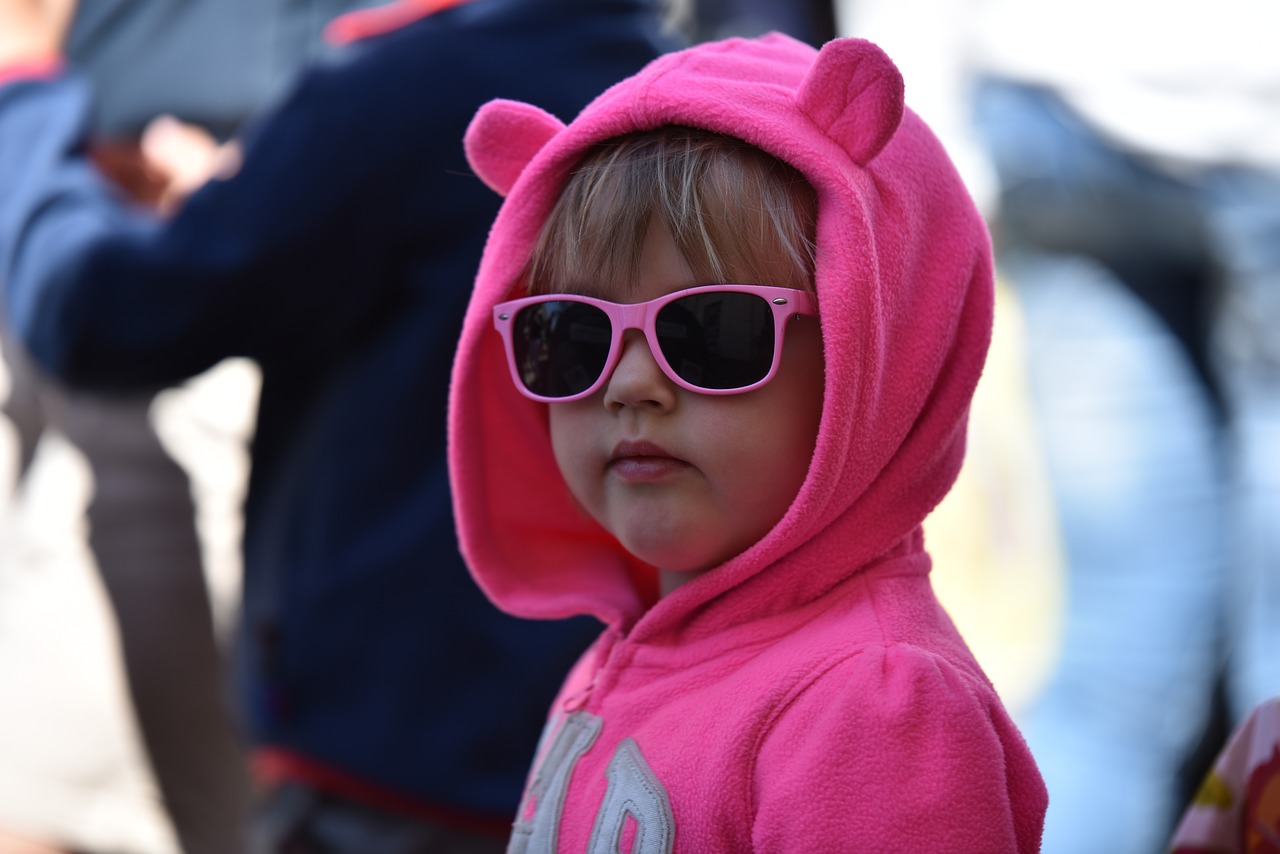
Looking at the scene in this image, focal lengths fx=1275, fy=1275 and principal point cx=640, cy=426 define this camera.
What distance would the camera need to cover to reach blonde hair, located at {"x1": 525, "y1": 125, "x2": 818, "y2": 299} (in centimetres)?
82

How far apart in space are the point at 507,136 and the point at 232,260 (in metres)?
0.54

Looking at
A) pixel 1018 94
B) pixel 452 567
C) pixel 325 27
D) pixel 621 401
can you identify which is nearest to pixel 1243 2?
pixel 1018 94

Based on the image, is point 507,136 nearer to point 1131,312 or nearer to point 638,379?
point 638,379

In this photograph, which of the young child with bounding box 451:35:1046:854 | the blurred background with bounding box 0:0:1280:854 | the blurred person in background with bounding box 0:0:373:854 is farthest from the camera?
the blurred background with bounding box 0:0:1280:854

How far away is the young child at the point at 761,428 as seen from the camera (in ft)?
2.45

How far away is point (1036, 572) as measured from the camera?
2.83 metres

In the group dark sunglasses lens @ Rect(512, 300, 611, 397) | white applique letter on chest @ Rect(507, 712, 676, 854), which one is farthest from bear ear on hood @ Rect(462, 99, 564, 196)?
white applique letter on chest @ Rect(507, 712, 676, 854)

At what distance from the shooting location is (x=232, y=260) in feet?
4.46

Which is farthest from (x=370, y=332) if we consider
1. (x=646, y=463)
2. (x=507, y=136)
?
(x=646, y=463)

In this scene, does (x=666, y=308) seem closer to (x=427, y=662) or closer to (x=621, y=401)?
(x=621, y=401)

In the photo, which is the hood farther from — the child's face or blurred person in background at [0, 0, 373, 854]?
blurred person in background at [0, 0, 373, 854]

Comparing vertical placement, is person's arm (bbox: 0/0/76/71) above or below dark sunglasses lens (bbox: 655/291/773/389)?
above

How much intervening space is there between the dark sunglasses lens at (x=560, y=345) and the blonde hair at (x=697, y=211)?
24mm

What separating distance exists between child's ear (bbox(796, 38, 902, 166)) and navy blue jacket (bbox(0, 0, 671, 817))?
18.9 inches
